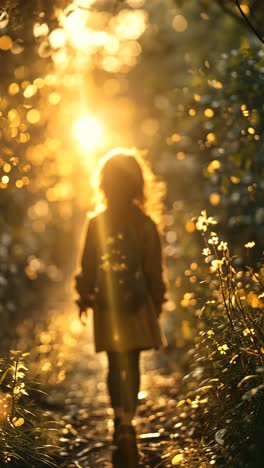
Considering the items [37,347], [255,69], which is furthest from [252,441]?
[37,347]

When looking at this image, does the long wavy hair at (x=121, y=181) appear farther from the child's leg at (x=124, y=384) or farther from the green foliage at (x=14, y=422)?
the green foliage at (x=14, y=422)

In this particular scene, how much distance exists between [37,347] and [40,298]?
23.1 ft

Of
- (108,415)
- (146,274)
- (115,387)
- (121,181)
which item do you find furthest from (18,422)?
(108,415)

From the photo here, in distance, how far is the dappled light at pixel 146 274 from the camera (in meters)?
4.71

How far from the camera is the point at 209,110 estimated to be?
728 centimetres

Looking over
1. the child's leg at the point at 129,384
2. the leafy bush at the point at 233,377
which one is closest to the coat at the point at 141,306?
the child's leg at the point at 129,384

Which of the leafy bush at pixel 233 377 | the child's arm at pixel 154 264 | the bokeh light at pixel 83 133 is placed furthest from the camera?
the bokeh light at pixel 83 133

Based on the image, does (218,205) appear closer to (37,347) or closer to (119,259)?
(37,347)

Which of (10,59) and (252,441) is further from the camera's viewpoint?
(10,59)

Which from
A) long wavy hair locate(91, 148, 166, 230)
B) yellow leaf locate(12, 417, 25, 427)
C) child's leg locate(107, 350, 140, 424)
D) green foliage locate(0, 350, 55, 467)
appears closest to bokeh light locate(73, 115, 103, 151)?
long wavy hair locate(91, 148, 166, 230)

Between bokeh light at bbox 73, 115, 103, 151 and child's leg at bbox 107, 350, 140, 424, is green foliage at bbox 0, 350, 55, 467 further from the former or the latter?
bokeh light at bbox 73, 115, 103, 151

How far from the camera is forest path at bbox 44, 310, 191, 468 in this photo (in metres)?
5.66

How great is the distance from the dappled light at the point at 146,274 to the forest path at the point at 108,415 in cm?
2

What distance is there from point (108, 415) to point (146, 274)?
69.6 inches
